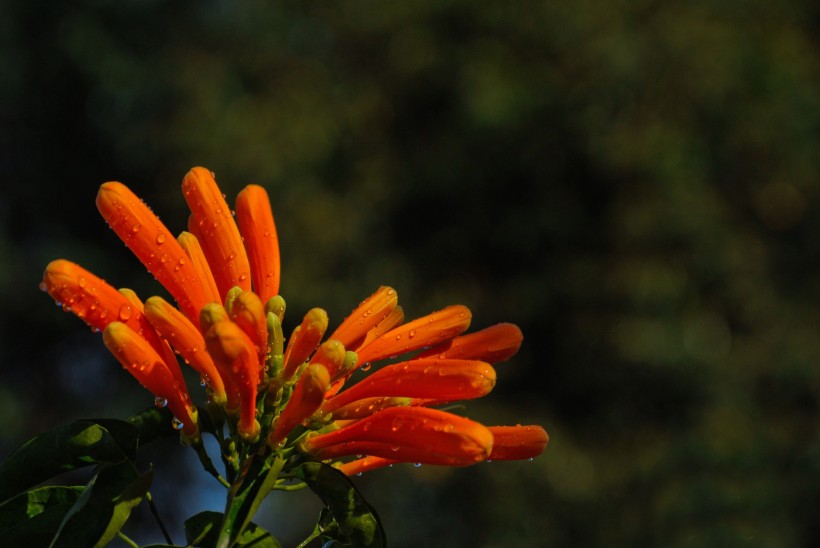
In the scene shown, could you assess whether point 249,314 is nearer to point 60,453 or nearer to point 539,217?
point 60,453

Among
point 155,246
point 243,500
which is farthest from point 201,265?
point 243,500

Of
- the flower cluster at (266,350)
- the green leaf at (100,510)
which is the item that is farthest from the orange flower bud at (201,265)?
the green leaf at (100,510)

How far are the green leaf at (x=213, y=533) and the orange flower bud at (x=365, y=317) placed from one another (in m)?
0.36

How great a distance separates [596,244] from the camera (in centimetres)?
1544

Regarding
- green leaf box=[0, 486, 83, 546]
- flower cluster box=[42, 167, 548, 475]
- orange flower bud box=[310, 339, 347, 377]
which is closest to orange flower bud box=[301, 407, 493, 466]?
flower cluster box=[42, 167, 548, 475]

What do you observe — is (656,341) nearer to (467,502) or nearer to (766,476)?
(766,476)

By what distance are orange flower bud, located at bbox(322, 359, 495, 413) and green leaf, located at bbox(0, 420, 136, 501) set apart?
406 millimetres

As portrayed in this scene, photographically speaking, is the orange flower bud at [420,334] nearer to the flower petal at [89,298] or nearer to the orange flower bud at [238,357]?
the orange flower bud at [238,357]

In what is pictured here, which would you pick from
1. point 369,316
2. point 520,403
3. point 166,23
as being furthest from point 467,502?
point 369,316

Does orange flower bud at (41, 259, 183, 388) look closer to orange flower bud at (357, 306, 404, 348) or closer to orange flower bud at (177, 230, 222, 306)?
orange flower bud at (177, 230, 222, 306)

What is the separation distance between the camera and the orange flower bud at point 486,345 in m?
1.94

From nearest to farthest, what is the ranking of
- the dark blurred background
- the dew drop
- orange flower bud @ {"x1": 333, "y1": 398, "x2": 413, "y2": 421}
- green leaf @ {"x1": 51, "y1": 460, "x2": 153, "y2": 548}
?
green leaf @ {"x1": 51, "y1": 460, "x2": 153, "y2": 548}, the dew drop, orange flower bud @ {"x1": 333, "y1": 398, "x2": 413, "y2": 421}, the dark blurred background

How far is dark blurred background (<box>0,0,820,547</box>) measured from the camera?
14.4 meters

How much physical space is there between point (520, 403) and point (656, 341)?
8.28 feet
